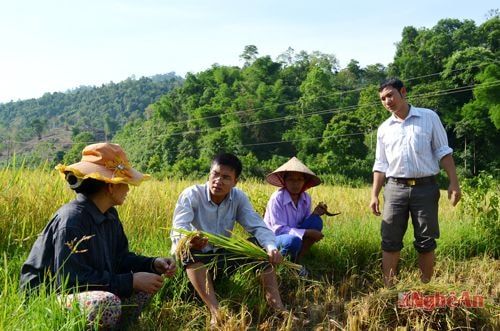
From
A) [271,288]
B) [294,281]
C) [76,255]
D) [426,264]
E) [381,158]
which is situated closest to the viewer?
[76,255]

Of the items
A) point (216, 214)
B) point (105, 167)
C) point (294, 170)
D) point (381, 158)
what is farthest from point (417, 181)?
point (105, 167)

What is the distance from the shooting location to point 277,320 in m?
2.96

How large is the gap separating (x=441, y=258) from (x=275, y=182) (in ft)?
5.56

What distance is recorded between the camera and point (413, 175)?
3680mm

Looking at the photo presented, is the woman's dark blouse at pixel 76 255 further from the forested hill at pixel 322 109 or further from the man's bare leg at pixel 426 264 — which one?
the forested hill at pixel 322 109

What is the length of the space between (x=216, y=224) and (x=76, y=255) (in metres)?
1.15

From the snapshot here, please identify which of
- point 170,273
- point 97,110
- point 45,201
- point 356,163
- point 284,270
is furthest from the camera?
point 97,110

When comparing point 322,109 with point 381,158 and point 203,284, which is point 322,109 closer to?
point 381,158

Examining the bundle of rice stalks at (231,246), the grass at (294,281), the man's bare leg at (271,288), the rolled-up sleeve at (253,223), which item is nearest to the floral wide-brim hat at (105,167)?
the bundle of rice stalks at (231,246)

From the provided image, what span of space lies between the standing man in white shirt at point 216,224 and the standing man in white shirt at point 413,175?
1.07m

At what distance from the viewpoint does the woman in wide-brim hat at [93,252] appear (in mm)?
2299

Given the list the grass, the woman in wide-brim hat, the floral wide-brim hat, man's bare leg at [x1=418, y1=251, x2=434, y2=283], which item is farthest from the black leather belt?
the floral wide-brim hat

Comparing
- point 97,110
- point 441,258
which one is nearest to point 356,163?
point 441,258

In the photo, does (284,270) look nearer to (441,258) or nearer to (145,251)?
Result: (145,251)
